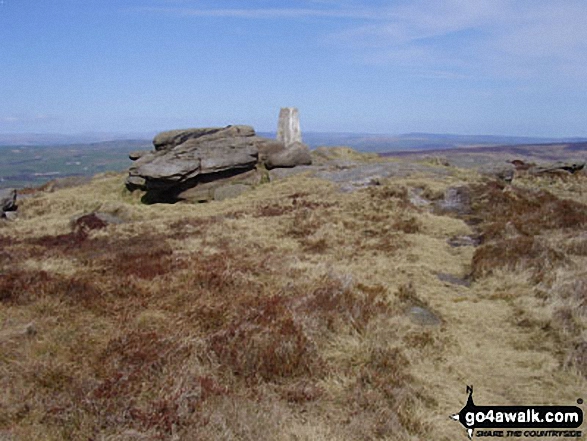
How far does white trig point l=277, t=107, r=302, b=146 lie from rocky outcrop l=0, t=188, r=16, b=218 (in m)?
21.5

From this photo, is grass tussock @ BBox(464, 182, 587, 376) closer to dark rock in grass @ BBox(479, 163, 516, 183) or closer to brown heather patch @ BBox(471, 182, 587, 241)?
brown heather patch @ BBox(471, 182, 587, 241)

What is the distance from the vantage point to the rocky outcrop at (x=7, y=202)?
80.1 feet

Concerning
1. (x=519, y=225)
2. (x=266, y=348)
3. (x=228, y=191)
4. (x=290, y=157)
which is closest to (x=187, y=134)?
(x=290, y=157)

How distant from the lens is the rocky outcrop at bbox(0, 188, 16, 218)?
80.1 feet

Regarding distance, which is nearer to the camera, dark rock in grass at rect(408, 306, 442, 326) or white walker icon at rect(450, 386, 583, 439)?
white walker icon at rect(450, 386, 583, 439)

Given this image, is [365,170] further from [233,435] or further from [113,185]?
[233,435]

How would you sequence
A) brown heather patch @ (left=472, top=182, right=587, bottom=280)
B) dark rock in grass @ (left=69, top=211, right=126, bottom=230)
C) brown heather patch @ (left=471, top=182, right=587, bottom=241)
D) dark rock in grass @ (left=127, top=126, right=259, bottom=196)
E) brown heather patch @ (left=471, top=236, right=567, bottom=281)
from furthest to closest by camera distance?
1. dark rock in grass @ (left=127, top=126, right=259, bottom=196)
2. dark rock in grass @ (left=69, top=211, right=126, bottom=230)
3. brown heather patch @ (left=471, top=182, right=587, bottom=241)
4. brown heather patch @ (left=472, top=182, right=587, bottom=280)
5. brown heather patch @ (left=471, top=236, right=567, bottom=281)

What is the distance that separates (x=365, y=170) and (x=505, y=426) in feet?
81.6

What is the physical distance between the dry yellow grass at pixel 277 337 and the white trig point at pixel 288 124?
25.0 metres

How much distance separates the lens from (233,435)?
4.75 m

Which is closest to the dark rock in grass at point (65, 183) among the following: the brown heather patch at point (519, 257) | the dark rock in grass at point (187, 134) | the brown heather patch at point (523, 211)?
the dark rock in grass at point (187, 134)

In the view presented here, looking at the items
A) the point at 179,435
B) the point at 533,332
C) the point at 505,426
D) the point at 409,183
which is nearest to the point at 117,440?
the point at 179,435

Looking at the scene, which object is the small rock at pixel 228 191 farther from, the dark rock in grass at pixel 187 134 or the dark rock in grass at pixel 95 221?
the dark rock in grass at pixel 187 134

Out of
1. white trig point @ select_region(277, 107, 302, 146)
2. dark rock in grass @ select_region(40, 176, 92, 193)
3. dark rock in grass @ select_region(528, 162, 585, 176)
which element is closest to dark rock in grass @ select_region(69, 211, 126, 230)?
dark rock in grass @ select_region(40, 176, 92, 193)
